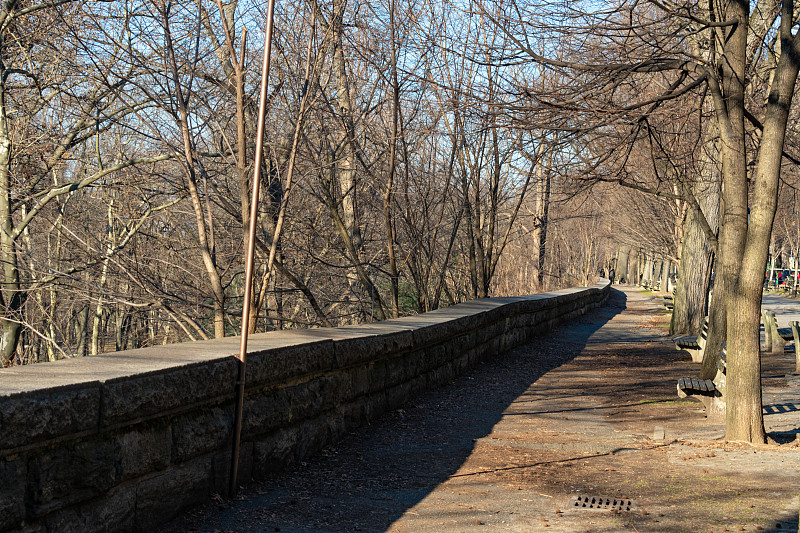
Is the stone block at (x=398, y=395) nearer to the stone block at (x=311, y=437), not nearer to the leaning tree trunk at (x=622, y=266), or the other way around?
the stone block at (x=311, y=437)

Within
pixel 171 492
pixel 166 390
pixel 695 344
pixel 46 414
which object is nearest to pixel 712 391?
pixel 695 344

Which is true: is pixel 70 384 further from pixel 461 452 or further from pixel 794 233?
pixel 794 233

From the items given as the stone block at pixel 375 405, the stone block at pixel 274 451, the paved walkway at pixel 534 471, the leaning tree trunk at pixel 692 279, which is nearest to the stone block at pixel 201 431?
the paved walkway at pixel 534 471

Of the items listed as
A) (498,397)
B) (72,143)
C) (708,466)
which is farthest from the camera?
(72,143)

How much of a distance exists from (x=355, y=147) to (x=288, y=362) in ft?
21.8

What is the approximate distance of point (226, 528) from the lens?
4.03 meters

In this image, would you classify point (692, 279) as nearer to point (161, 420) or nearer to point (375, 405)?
point (375, 405)

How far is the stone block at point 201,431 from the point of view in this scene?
403 centimetres

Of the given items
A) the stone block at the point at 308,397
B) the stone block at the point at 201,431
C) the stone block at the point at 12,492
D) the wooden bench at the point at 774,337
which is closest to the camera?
the stone block at the point at 12,492

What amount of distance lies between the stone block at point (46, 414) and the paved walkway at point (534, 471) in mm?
940

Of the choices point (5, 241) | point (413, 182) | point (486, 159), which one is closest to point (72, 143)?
point (5, 241)

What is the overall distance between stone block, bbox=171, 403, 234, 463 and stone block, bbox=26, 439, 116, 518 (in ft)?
1.80

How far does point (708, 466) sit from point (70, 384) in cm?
464

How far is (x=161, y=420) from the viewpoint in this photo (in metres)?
3.89
